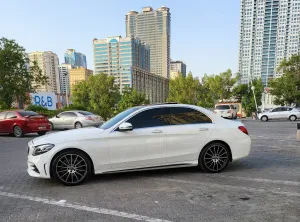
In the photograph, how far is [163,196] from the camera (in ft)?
12.2

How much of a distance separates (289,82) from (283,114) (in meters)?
11.3

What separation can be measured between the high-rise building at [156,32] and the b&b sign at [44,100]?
110159 millimetres

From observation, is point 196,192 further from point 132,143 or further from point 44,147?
point 44,147

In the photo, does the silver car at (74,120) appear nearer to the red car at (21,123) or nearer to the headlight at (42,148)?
the red car at (21,123)

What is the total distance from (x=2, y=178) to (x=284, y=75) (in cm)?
3494

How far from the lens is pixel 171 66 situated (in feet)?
492

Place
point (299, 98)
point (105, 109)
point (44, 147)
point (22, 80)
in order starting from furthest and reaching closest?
point (105, 109)
point (299, 98)
point (22, 80)
point (44, 147)

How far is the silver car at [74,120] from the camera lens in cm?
1454

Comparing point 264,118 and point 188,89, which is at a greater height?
point 188,89

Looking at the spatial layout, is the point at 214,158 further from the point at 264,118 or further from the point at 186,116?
the point at 264,118

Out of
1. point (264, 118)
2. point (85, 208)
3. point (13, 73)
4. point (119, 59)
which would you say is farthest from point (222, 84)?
point (119, 59)

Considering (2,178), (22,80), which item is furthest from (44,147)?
(22,80)

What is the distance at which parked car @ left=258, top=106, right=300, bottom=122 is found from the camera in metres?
21.1

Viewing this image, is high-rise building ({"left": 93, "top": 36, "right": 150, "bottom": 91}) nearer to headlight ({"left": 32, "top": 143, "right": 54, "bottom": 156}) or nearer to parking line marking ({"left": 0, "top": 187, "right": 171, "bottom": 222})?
headlight ({"left": 32, "top": 143, "right": 54, "bottom": 156})
